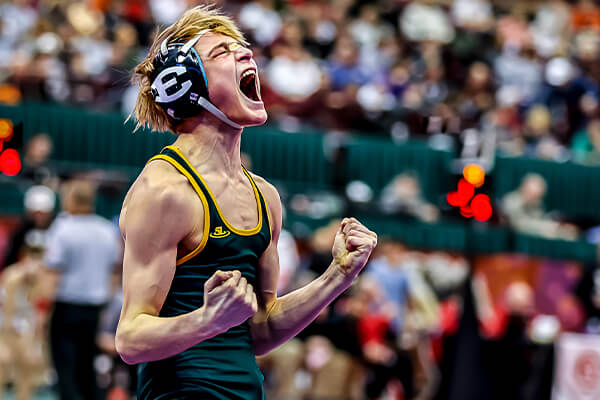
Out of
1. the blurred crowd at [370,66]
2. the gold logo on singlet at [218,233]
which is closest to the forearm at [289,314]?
the gold logo on singlet at [218,233]

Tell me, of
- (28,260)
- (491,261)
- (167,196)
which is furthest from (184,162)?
(491,261)

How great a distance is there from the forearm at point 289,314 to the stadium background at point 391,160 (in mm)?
4981

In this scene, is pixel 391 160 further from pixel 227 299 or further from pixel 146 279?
pixel 227 299

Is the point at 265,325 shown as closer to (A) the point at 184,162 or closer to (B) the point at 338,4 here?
(A) the point at 184,162

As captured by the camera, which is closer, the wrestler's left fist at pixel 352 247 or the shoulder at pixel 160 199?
the shoulder at pixel 160 199

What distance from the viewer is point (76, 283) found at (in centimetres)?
674

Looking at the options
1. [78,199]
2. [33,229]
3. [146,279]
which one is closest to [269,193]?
[146,279]

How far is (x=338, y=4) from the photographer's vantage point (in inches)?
573

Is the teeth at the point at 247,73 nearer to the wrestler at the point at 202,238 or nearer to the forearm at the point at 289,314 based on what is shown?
the wrestler at the point at 202,238

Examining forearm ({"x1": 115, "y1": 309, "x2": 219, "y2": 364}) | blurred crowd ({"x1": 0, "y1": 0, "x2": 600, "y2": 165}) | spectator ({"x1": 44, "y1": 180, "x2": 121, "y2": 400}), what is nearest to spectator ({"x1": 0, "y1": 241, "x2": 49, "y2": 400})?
spectator ({"x1": 44, "y1": 180, "x2": 121, "y2": 400})

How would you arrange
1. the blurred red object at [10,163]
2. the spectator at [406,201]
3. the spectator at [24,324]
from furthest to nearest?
the spectator at [406,201] < the blurred red object at [10,163] < the spectator at [24,324]

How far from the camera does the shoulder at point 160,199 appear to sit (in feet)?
8.69

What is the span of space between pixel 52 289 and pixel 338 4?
29.5ft

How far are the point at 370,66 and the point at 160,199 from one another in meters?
10.8
